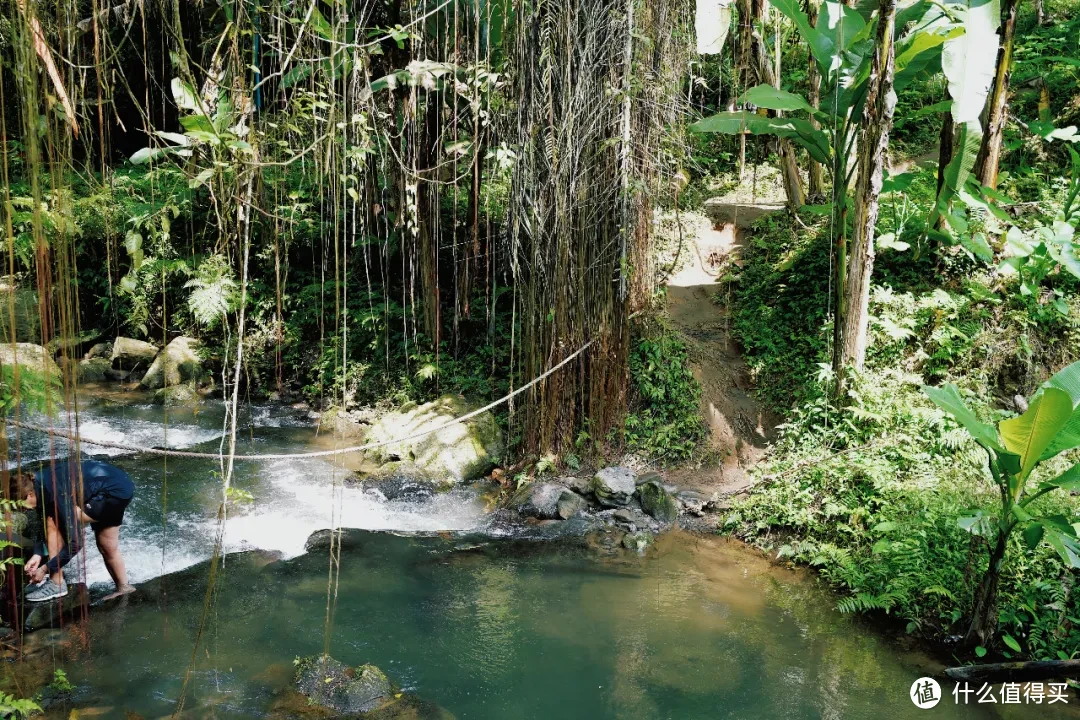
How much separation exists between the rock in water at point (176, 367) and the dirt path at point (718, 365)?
4757mm

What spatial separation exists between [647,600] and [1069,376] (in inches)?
97.4

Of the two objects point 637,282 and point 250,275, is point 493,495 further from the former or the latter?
point 250,275

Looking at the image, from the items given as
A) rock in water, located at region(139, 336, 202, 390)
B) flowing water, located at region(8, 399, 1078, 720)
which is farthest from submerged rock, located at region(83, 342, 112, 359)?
flowing water, located at region(8, 399, 1078, 720)

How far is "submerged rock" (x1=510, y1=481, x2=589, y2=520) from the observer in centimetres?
554

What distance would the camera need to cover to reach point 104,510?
4.31 metres

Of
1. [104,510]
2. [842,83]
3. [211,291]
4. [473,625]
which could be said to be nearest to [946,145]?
[842,83]

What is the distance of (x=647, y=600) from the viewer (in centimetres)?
461

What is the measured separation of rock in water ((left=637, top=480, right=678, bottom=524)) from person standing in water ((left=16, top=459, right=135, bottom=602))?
3234mm

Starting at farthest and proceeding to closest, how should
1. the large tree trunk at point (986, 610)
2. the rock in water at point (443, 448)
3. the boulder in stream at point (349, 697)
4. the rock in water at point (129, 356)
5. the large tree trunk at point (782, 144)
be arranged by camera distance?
the rock in water at point (129, 356) < the large tree trunk at point (782, 144) < the rock in water at point (443, 448) < the large tree trunk at point (986, 610) < the boulder in stream at point (349, 697)

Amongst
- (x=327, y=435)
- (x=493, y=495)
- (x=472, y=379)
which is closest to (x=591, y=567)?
(x=493, y=495)

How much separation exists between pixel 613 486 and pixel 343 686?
252 cm

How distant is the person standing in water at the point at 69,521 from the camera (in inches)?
158

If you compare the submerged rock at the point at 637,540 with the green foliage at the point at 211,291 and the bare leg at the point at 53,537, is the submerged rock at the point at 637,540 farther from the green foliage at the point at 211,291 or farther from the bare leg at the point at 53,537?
the green foliage at the point at 211,291

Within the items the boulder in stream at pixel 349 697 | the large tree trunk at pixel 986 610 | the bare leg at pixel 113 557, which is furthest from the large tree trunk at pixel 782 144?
the bare leg at pixel 113 557
